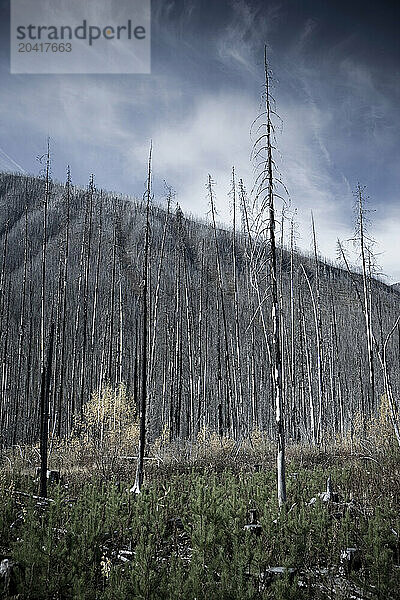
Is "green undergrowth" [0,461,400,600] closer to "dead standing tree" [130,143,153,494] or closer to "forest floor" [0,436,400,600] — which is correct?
"forest floor" [0,436,400,600]

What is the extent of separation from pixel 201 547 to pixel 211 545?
0.85 feet

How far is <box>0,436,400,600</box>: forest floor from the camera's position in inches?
164

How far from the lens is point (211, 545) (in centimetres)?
534

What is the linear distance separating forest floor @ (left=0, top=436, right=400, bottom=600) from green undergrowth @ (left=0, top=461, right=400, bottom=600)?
0.6 inches

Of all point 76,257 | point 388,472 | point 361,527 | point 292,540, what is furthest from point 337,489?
point 76,257

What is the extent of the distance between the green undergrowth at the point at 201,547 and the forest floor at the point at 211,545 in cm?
1

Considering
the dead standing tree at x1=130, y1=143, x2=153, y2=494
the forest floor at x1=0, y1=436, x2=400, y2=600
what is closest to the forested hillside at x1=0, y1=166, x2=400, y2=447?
the dead standing tree at x1=130, y1=143, x2=153, y2=494

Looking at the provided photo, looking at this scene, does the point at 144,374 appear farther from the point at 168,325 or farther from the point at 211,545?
the point at 168,325

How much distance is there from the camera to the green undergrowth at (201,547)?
4156mm

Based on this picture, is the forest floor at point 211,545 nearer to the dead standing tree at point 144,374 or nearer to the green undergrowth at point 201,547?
the green undergrowth at point 201,547

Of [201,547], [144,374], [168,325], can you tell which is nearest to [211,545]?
[201,547]

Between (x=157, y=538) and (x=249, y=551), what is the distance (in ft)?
4.97

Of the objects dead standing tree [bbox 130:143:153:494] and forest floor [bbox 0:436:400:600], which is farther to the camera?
dead standing tree [bbox 130:143:153:494]

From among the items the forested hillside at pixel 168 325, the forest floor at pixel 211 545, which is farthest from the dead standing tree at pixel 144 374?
the forested hillside at pixel 168 325
